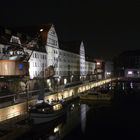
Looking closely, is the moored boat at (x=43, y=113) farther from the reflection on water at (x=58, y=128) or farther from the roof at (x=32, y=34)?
the roof at (x=32, y=34)

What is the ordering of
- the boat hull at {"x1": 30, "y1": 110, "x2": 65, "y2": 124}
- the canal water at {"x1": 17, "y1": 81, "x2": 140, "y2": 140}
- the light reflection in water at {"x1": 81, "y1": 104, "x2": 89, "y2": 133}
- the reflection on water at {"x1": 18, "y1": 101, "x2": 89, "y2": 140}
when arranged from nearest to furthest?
the reflection on water at {"x1": 18, "y1": 101, "x2": 89, "y2": 140}
the canal water at {"x1": 17, "y1": 81, "x2": 140, "y2": 140}
the boat hull at {"x1": 30, "y1": 110, "x2": 65, "y2": 124}
the light reflection in water at {"x1": 81, "y1": 104, "x2": 89, "y2": 133}

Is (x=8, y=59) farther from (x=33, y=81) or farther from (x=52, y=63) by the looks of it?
(x=52, y=63)

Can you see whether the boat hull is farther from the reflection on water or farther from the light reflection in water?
the light reflection in water

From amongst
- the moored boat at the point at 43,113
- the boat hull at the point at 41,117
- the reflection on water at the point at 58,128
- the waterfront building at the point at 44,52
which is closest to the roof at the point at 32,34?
the waterfront building at the point at 44,52

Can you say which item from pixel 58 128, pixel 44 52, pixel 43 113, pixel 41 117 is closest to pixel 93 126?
pixel 58 128

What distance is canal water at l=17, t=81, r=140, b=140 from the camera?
134 ft

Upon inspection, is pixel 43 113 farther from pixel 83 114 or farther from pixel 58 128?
pixel 83 114

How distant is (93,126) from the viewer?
47656 mm

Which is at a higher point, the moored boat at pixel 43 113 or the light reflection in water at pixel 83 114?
the moored boat at pixel 43 113

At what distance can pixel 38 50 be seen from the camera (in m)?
81.4

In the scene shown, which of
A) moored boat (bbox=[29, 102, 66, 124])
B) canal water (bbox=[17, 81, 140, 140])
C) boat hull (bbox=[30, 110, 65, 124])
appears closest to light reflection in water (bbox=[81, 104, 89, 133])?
canal water (bbox=[17, 81, 140, 140])

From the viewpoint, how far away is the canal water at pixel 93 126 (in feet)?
134

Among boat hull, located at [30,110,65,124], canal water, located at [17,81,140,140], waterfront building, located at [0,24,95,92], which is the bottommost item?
canal water, located at [17,81,140,140]

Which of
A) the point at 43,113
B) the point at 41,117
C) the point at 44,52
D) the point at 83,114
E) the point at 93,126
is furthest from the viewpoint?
the point at 44,52
